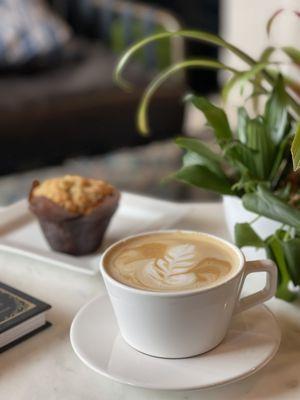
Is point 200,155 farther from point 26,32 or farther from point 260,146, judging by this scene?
point 26,32

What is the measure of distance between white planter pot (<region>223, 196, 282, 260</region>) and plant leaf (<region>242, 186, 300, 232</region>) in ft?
0.18

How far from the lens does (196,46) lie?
11.1 ft

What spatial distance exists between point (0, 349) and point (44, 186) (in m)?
0.28

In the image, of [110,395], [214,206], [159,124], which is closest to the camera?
[110,395]

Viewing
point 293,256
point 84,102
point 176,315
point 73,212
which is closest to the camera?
point 176,315

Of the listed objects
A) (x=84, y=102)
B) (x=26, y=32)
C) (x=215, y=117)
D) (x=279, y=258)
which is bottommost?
(x=84, y=102)

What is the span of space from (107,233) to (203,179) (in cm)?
21

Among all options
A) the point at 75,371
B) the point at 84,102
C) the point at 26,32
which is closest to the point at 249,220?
the point at 75,371

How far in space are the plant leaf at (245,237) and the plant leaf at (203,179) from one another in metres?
0.06

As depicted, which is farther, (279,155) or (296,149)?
(279,155)

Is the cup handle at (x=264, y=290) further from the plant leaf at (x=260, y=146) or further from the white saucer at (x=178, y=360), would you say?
the plant leaf at (x=260, y=146)

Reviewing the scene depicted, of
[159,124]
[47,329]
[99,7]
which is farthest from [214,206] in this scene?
[99,7]

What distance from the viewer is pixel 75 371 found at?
1.96 feet

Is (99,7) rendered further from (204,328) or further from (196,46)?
(204,328)
